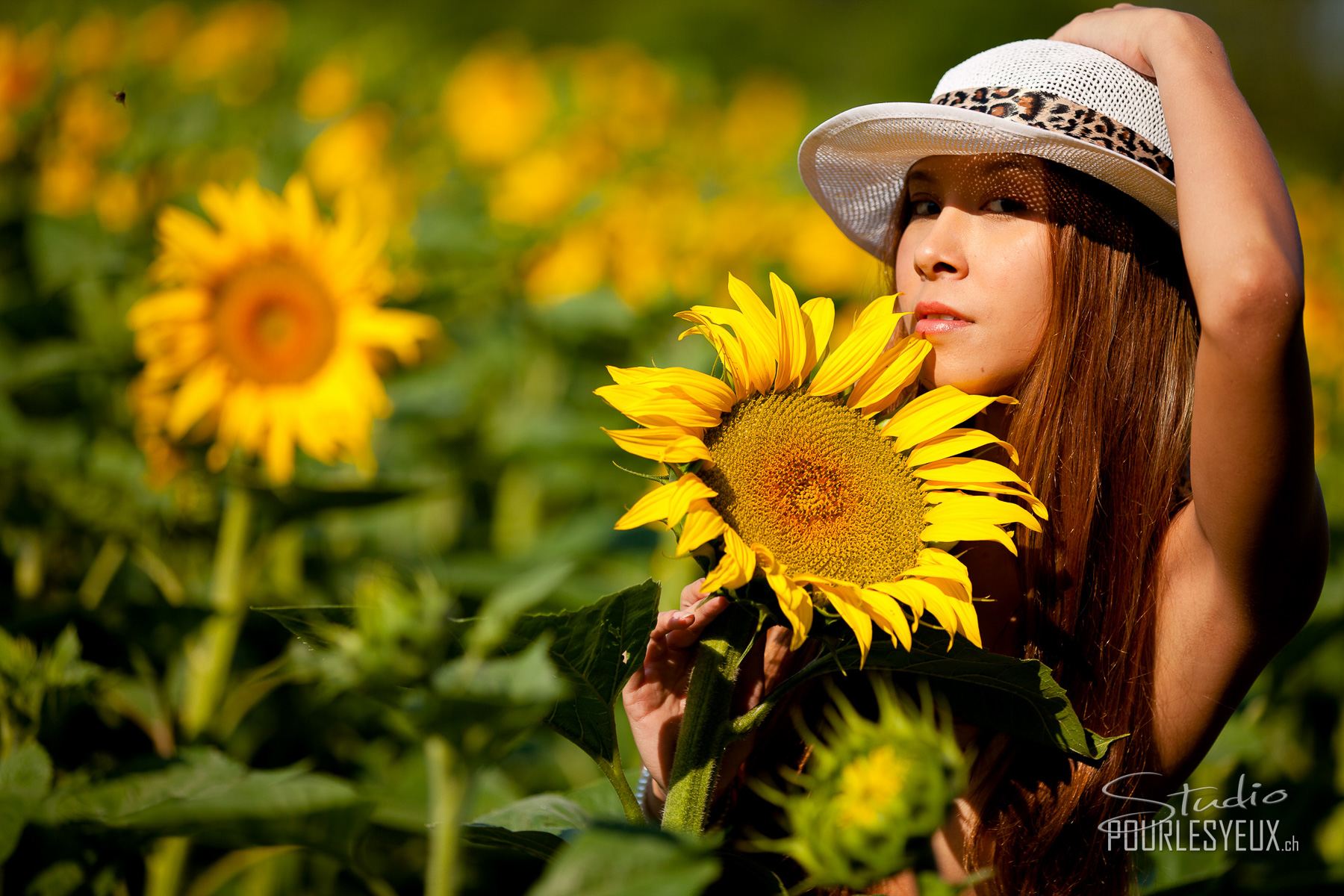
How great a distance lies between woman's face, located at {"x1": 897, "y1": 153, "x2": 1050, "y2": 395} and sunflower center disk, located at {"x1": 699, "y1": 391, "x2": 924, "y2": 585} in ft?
0.74

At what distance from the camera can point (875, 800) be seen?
0.77m

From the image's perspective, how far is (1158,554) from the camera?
134cm

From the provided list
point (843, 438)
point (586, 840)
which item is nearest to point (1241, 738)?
point (843, 438)

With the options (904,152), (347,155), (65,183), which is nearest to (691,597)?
(904,152)

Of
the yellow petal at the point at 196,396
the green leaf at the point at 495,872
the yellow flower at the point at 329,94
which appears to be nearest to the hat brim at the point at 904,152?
the green leaf at the point at 495,872

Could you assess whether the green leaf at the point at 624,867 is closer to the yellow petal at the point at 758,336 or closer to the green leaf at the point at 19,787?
the yellow petal at the point at 758,336

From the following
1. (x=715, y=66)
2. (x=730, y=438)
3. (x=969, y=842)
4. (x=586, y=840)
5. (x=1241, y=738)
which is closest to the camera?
(x=586, y=840)

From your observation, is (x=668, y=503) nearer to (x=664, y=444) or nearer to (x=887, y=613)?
(x=664, y=444)

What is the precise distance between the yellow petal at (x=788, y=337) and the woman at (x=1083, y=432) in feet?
0.79

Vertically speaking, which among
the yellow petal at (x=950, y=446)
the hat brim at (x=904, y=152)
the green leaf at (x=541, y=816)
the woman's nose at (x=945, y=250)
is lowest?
the green leaf at (x=541, y=816)

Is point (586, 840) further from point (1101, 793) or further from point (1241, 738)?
point (1241, 738)

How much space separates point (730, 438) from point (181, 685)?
140 centimetres

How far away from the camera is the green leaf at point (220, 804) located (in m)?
1.04

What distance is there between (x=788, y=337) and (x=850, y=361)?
0.06m
